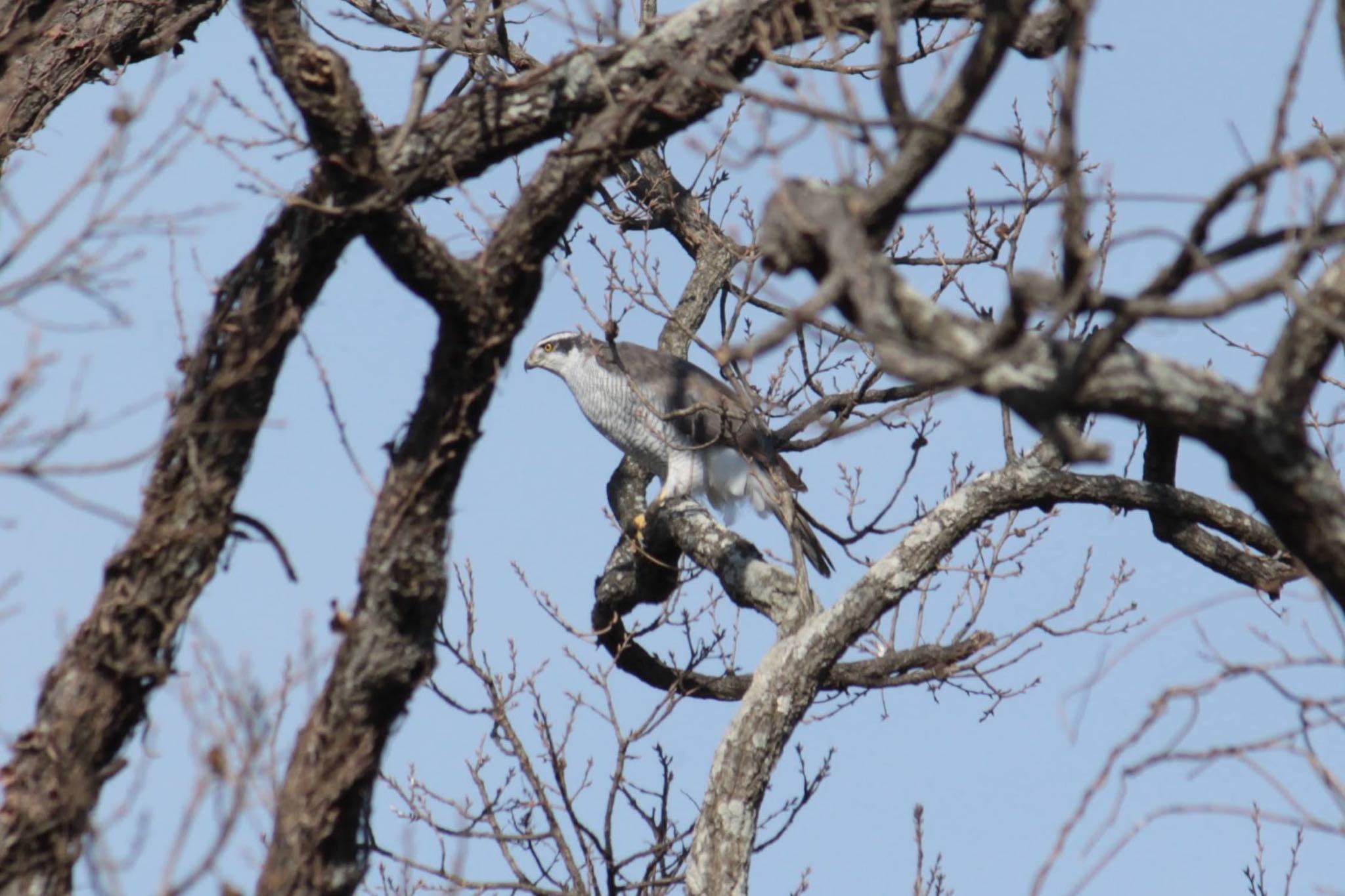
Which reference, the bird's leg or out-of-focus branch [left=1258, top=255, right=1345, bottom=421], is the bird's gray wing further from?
out-of-focus branch [left=1258, top=255, right=1345, bottom=421]

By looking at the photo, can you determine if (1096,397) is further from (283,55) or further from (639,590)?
(639,590)

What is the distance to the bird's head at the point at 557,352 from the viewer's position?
798 cm

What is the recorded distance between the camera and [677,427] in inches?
276

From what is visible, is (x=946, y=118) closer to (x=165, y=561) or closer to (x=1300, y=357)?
(x=1300, y=357)

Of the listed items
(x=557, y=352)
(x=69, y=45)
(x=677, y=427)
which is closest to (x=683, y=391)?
(x=677, y=427)

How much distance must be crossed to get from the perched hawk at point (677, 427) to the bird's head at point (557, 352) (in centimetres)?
5

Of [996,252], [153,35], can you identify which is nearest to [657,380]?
[996,252]

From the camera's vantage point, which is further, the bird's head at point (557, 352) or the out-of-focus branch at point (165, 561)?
the bird's head at point (557, 352)

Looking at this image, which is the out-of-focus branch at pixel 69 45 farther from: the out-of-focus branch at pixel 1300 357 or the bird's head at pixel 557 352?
the out-of-focus branch at pixel 1300 357

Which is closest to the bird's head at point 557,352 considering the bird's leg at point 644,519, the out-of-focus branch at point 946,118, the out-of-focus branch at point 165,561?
the bird's leg at point 644,519

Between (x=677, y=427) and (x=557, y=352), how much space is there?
52.6 inches

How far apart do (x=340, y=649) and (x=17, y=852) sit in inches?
29.5

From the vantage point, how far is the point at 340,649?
321 centimetres

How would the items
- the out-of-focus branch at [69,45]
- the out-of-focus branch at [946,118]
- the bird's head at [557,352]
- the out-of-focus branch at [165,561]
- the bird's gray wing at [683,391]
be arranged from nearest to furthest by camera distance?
1. the out-of-focus branch at [946,118]
2. the out-of-focus branch at [165,561]
3. the out-of-focus branch at [69,45]
4. the bird's gray wing at [683,391]
5. the bird's head at [557,352]
